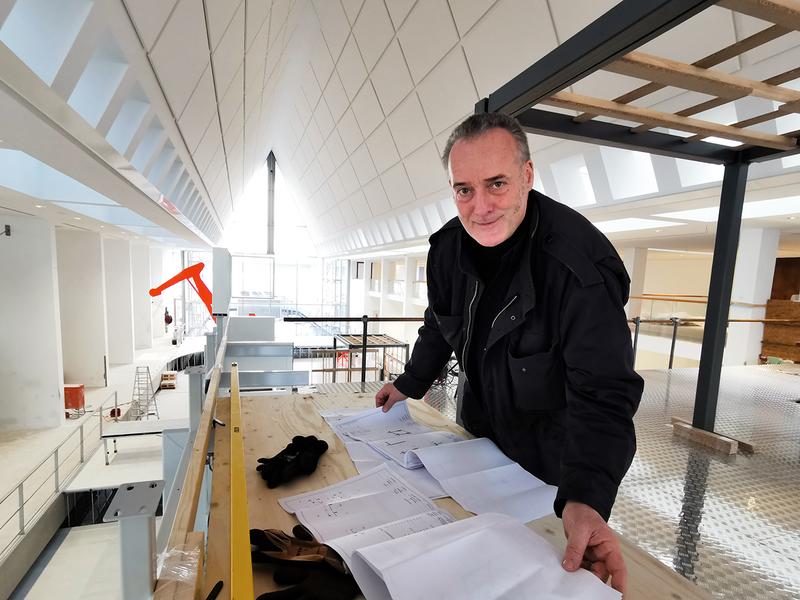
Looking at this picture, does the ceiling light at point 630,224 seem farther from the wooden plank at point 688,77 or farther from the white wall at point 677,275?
the white wall at point 677,275

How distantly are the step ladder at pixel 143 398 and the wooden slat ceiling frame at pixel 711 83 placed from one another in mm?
12057

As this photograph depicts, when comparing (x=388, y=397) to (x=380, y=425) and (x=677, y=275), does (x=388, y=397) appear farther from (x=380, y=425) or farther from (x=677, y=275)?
(x=677, y=275)

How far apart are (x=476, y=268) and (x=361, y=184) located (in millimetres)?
9725

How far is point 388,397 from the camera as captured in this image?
153 cm

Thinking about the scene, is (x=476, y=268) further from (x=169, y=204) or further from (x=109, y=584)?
(x=109, y=584)

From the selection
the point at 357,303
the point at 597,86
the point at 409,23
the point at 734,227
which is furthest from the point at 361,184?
the point at 357,303

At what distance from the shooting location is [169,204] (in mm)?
5648

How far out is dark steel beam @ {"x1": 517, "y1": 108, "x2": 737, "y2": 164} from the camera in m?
2.16

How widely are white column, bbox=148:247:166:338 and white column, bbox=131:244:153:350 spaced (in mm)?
1202

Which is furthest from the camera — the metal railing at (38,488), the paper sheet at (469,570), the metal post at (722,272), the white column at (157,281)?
the white column at (157,281)

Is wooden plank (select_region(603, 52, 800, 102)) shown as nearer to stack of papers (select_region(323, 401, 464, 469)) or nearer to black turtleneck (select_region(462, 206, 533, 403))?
black turtleneck (select_region(462, 206, 533, 403))

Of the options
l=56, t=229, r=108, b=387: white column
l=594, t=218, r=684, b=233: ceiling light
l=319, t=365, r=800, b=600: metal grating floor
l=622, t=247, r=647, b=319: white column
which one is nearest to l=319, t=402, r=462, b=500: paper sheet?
l=319, t=365, r=800, b=600: metal grating floor

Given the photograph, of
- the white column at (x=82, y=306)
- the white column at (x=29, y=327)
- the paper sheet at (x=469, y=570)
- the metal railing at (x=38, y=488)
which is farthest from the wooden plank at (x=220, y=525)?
the white column at (x=82, y=306)

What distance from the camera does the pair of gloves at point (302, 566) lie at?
654 millimetres
